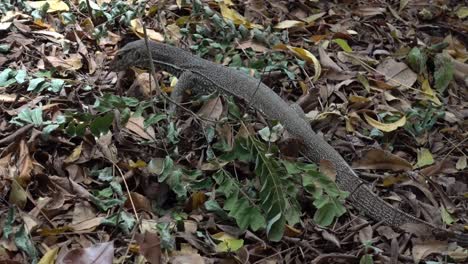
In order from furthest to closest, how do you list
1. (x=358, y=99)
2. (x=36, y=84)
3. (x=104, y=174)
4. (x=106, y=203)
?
(x=358, y=99) → (x=36, y=84) → (x=104, y=174) → (x=106, y=203)

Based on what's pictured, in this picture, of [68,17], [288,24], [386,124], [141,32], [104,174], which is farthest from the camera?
[288,24]

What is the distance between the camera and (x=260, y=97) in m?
4.18

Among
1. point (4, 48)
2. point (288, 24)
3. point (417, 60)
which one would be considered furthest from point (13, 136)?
point (417, 60)

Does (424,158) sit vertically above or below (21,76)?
below

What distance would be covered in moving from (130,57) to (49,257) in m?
1.80

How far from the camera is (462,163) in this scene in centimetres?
392

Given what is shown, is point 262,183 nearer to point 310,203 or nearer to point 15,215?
point 310,203

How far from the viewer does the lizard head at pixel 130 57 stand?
14.4ft

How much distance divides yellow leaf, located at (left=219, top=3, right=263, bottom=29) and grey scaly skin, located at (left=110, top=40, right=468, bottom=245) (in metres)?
0.60

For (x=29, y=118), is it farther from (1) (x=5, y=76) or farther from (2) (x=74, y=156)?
(1) (x=5, y=76)

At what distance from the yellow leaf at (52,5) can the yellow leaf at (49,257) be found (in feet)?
7.95

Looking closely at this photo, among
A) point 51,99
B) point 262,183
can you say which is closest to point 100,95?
point 51,99

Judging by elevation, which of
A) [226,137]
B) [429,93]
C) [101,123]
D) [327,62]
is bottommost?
[429,93]

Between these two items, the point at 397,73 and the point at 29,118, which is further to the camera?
the point at 397,73
